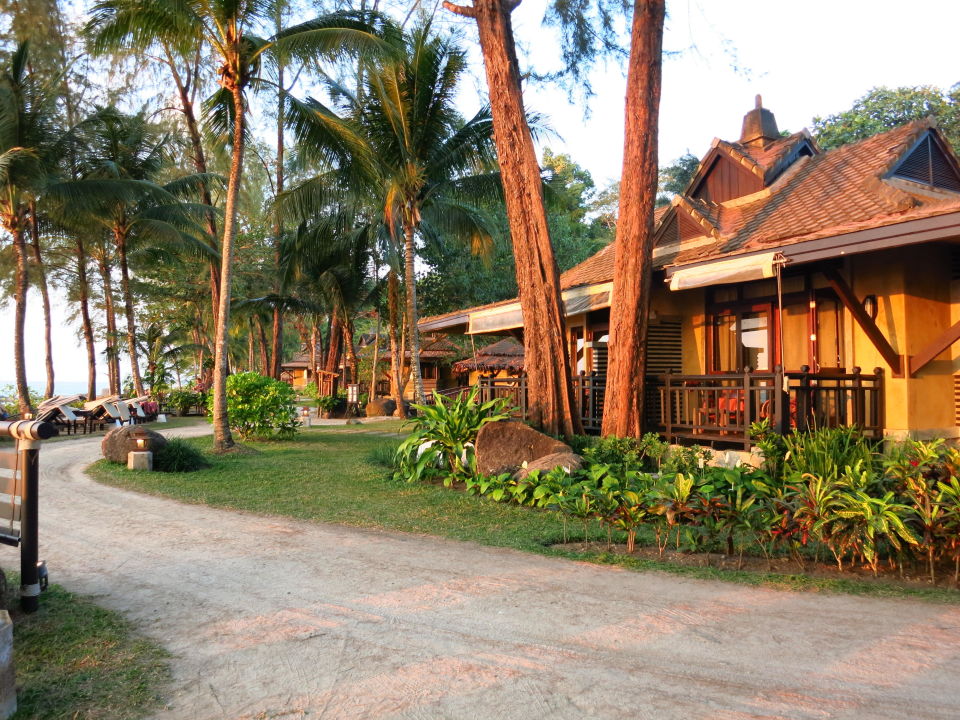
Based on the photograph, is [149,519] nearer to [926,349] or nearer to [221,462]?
[221,462]

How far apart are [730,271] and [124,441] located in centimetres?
949

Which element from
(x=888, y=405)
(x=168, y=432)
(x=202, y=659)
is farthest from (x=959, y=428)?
(x=168, y=432)

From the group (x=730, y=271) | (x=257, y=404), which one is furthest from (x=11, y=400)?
(x=730, y=271)

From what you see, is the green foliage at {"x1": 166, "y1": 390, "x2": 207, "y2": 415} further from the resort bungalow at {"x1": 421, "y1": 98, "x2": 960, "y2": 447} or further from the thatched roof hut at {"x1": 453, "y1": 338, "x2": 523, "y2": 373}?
the resort bungalow at {"x1": 421, "y1": 98, "x2": 960, "y2": 447}

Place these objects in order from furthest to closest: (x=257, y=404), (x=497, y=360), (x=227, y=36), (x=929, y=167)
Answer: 1. (x=497, y=360)
2. (x=257, y=404)
3. (x=227, y=36)
4. (x=929, y=167)

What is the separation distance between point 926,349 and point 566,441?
458cm

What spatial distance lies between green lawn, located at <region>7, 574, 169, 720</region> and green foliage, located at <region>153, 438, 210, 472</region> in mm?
6648

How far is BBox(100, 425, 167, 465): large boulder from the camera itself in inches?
427

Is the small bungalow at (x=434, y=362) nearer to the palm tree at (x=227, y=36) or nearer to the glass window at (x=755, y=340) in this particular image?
the palm tree at (x=227, y=36)

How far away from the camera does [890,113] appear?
80.3ft

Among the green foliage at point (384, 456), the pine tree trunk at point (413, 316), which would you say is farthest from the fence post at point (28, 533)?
the pine tree trunk at point (413, 316)

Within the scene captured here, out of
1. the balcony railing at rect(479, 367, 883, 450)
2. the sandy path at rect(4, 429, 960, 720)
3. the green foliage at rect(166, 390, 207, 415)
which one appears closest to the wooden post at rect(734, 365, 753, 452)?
the balcony railing at rect(479, 367, 883, 450)

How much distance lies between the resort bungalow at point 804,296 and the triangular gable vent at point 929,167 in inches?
1.2

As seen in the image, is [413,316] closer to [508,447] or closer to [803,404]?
[508,447]
